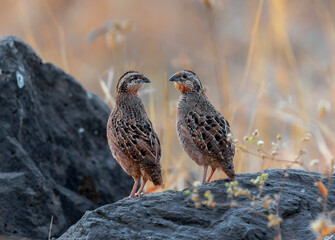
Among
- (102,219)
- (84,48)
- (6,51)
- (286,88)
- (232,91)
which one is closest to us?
(102,219)

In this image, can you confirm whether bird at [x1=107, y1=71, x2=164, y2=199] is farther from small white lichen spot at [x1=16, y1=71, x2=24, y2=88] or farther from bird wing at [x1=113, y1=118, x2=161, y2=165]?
small white lichen spot at [x1=16, y1=71, x2=24, y2=88]

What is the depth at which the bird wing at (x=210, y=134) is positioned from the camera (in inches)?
274

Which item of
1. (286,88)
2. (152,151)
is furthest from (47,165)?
(286,88)

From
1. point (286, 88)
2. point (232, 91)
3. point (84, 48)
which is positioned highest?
point (84, 48)

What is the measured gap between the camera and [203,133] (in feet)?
23.3

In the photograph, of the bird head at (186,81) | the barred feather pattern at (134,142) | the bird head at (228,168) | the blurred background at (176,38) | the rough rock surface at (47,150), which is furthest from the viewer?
the blurred background at (176,38)

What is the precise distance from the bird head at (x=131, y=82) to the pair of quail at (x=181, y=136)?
13cm

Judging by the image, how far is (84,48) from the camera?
18.4 metres

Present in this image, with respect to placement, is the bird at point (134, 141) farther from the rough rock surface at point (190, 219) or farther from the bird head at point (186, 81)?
the rough rock surface at point (190, 219)

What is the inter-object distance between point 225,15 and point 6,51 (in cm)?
1136

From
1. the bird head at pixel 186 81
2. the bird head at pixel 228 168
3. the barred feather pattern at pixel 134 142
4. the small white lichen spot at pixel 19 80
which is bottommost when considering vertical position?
the bird head at pixel 228 168

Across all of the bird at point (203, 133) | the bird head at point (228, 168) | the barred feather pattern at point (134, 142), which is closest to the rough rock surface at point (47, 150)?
the barred feather pattern at point (134, 142)

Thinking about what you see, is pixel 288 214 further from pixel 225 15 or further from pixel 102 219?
pixel 225 15

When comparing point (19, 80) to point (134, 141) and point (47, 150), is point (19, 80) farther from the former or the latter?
point (134, 141)
